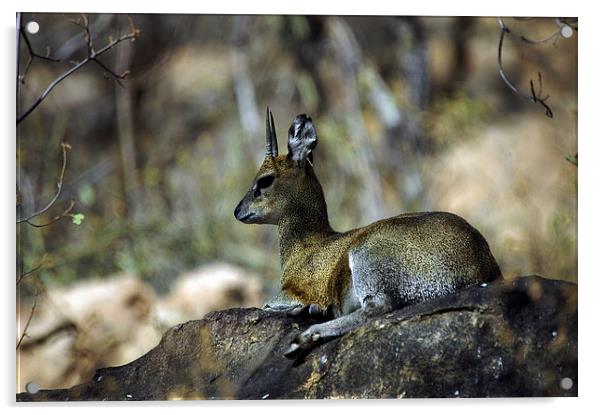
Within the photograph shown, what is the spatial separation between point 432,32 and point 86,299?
3263 millimetres

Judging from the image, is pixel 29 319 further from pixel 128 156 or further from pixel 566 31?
pixel 566 31

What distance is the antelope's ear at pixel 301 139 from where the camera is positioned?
22.0ft

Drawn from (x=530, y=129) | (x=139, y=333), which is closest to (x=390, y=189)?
(x=530, y=129)

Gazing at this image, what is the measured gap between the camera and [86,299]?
318 inches

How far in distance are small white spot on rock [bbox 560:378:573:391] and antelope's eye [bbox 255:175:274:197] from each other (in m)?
1.81

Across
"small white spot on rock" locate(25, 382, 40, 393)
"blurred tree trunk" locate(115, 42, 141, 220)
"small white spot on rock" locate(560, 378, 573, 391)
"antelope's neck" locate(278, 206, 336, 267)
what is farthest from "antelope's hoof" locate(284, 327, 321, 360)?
"blurred tree trunk" locate(115, 42, 141, 220)

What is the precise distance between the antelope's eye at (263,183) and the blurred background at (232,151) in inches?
49.7

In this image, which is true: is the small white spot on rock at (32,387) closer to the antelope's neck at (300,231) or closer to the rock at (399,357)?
the rock at (399,357)

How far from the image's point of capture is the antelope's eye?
6797 millimetres

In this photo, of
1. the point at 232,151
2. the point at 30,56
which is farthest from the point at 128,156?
the point at 30,56

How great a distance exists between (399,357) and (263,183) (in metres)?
1.28

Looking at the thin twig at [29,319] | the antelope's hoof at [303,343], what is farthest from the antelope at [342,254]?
the thin twig at [29,319]

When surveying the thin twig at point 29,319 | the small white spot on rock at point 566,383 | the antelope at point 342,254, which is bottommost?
the small white spot on rock at point 566,383

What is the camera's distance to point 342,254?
6.41 metres
